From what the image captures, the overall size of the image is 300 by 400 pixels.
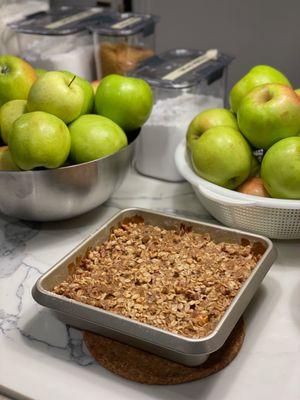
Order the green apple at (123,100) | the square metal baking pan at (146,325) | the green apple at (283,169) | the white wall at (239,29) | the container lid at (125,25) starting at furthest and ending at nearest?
1. the white wall at (239,29)
2. the container lid at (125,25)
3. the green apple at (123,100)
4. the green apple at (283,169)
5. the square metal baking pan at (146,325)

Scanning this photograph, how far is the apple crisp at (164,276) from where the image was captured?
647 mm

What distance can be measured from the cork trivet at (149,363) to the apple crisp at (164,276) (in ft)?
0.16

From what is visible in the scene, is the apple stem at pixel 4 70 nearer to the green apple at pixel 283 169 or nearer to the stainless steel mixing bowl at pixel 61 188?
the stainless steel mixing bowl at pixel 61 188

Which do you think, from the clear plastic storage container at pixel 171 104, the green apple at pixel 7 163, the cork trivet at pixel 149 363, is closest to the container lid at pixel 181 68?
the clear plastic storage container at pixel 171 104

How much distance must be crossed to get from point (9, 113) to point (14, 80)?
0.07 metres

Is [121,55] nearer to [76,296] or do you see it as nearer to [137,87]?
[137,87]

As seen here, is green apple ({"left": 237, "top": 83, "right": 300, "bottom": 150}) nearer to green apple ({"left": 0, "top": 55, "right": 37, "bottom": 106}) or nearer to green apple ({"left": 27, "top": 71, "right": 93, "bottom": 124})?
green apple ({"left": 27, "top": 71, "right": 93, "bottom": 124})

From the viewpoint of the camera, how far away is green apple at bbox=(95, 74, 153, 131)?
90cm

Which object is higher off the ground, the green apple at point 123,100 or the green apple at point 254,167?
the green apple at point 123,100

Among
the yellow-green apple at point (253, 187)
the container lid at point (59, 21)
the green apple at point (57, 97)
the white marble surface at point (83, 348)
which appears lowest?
the white marble surface at point (83, 348)

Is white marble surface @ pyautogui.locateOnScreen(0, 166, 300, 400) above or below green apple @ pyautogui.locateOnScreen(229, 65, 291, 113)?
below

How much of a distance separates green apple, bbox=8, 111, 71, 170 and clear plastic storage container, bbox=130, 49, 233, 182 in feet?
0.88

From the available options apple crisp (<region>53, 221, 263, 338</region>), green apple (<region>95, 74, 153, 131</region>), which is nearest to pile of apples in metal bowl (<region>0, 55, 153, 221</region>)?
green apple (<region>95, 74, 153, 131</region>)

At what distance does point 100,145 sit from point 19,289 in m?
0.26
